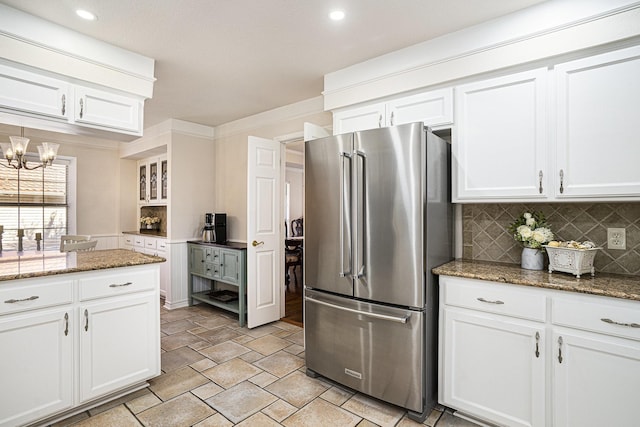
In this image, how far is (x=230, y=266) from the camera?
4.01 meters

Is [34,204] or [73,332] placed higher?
[34,204]

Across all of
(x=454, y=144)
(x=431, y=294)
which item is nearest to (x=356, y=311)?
(x=431, y=294)

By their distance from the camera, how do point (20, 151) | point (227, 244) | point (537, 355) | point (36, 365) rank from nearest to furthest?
point (537, 355) → point (36, 365) → point (20, 151) → point (227, 244)

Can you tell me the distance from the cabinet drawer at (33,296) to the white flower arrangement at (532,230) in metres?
2.91

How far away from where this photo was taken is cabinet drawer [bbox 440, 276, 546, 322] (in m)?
1.82

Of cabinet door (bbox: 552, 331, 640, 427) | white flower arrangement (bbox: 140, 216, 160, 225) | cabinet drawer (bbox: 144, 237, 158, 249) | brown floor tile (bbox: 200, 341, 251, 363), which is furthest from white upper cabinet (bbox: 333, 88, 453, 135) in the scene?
white flower arrangement (bbox: 140, 216, 160, 225)

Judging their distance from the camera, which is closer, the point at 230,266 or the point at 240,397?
the point at 240,397

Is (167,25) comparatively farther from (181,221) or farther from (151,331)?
(181,221)

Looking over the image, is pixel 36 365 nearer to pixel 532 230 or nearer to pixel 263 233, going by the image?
pixel 263 233

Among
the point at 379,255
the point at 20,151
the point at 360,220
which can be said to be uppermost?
the point at 20,151

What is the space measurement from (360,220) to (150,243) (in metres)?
3.96

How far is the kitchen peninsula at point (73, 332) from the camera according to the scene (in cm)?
185

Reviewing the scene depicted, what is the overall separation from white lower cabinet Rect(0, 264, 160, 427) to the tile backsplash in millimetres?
2472

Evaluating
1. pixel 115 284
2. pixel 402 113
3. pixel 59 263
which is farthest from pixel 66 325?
pixel 402 113
